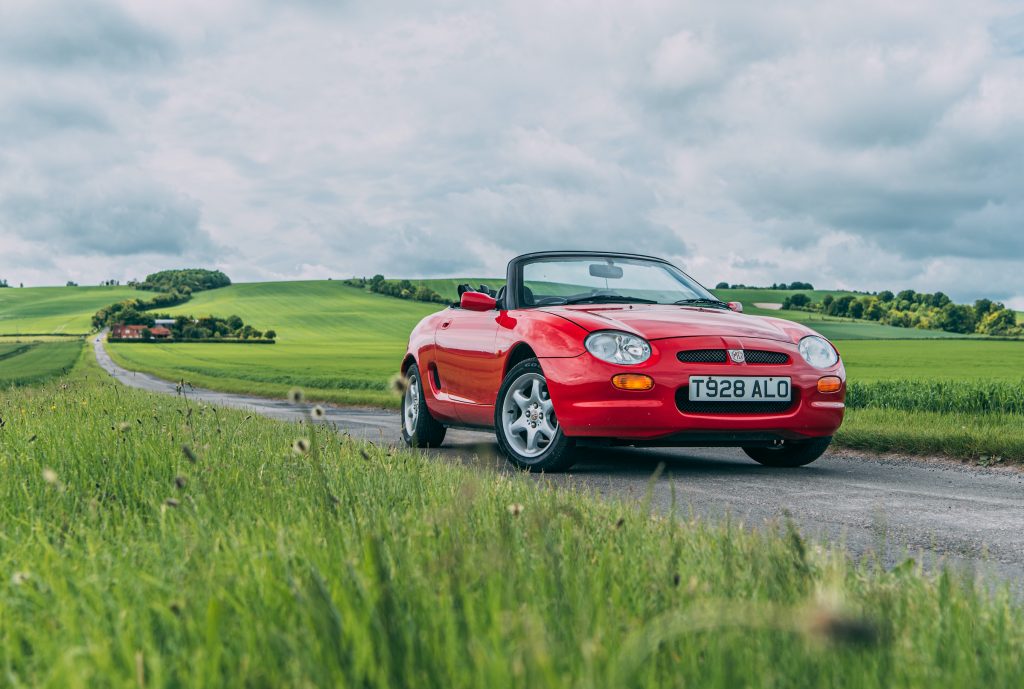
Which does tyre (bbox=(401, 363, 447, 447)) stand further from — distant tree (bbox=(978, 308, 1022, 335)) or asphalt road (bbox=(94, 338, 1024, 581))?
distant tree (bbox=(978, 308, 1022, 335))

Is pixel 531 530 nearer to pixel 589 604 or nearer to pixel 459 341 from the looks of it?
pixel 589 604

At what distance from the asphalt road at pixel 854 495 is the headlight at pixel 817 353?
0.80 m

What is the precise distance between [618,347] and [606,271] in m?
1.81

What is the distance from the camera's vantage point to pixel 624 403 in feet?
21.1

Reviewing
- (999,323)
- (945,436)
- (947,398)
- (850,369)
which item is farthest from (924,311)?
(945,436)

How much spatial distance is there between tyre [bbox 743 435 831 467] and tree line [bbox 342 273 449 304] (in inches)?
3897

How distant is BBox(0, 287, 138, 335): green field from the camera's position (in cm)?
11231

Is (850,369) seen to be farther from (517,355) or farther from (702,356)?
(702,356)

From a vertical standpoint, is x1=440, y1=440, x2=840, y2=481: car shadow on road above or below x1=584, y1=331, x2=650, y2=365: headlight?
below

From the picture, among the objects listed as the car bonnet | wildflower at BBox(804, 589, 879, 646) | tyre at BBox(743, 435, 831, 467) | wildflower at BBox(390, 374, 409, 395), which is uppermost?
the car bonnet

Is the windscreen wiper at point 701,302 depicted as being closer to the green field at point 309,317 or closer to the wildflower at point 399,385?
the wildflower at point 399,385

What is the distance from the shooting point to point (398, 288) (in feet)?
395

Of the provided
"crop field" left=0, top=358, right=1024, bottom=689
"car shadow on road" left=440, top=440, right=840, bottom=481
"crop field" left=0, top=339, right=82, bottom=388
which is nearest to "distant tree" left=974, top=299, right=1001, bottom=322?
"crop field" left=0, top=339, right=82, bottom=388

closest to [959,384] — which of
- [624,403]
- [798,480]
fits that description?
[798,480]
